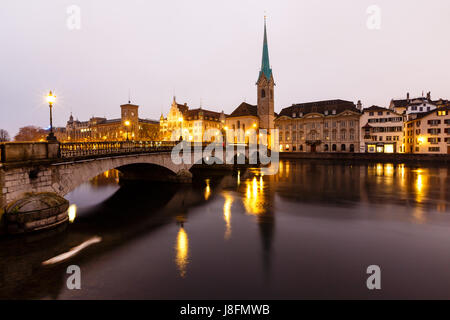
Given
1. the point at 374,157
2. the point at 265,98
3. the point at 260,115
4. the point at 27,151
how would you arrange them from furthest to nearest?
1. the point at 260,115
2. the point at 265,98
3. the point at 374,157
4. the point at 27,151

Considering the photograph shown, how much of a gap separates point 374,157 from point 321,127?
2112cm

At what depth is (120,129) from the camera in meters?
125

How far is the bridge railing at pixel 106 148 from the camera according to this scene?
1682cm

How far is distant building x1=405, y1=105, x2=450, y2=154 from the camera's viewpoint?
205ft

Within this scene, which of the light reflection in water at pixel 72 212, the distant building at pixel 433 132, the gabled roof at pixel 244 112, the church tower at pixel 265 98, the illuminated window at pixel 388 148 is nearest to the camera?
the light reflection in water at pixel 72 212

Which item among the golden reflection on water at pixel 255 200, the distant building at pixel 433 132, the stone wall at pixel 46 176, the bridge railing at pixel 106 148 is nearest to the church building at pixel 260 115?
the distant building at pixel 433 132

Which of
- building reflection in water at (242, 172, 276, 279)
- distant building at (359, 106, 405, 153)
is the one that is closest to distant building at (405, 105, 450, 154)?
distant building at (359, 106, 405, 153)

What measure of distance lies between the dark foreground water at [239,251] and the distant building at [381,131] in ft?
187

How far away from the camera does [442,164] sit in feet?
180

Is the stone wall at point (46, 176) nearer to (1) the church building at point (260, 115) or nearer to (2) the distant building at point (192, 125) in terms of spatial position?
(1) the church building at point (260, 115)
